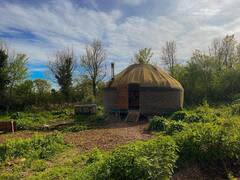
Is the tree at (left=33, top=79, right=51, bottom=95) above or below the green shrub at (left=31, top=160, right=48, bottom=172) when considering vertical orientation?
above

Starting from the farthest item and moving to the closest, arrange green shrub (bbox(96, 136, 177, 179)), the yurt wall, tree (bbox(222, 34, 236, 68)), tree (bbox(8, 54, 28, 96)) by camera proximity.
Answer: tree (bbox(222, 34, 236, 68))
tree (bbox(8, 54, 28, 96))
the yurt wall
green shrub (bbox(96, 136, 177, 179))

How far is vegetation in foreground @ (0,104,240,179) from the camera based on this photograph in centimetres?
365

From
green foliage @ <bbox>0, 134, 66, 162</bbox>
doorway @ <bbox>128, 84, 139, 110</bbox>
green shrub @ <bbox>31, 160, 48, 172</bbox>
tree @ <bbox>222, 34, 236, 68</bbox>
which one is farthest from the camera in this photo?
tree @ <bbox>222, 34, 236, 68</bbox>

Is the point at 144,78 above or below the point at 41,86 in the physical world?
below

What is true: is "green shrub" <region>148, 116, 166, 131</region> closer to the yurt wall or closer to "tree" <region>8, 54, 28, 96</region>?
the yurt wall

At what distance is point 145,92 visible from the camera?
15102 millimetres

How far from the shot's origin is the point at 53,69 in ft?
89.6

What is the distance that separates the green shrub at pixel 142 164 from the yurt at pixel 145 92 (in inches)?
430

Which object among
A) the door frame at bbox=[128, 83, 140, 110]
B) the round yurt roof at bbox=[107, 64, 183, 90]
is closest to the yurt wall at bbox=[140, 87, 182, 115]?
the round yurt roof at bbox=[107, 64, 183, 90]

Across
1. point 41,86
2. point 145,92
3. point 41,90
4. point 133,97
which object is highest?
point 41,86

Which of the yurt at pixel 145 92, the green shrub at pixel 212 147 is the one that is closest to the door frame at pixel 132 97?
the yurt at pixel 145 92

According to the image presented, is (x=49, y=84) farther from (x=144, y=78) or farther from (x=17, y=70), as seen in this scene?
(x=144, y=78)

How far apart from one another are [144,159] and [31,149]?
15.4ft

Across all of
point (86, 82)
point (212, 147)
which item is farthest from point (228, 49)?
point (212, 147)
